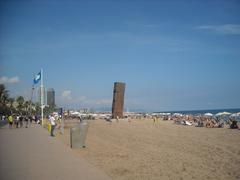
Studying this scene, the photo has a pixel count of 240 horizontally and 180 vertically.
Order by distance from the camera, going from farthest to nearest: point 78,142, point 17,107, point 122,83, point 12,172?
1. point 17,107
2. point 122,83
3. point 78,142
4. point 12,172

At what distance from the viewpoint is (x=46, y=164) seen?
873cm

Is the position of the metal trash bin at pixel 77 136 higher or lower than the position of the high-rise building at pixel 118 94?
lower

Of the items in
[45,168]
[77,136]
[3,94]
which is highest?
[3,94]

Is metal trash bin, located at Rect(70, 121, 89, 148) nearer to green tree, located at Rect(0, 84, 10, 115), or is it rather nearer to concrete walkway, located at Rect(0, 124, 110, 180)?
concrete walkway, located at Rect(0, 124, 110, 180)

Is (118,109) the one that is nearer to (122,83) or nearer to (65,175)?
(122,83)

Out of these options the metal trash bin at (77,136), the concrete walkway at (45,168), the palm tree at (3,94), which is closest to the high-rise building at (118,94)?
the palm tree at (3,94)

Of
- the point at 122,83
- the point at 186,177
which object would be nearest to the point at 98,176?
the point at 186,177

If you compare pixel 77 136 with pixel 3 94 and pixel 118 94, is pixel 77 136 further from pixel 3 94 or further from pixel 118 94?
pixel 3 94

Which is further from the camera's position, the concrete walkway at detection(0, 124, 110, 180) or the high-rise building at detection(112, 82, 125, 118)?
the high-rise building at detection(112, 82, 125, 118)

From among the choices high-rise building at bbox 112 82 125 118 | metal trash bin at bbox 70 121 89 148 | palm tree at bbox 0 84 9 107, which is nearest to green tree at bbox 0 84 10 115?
palm tree at bbox 0 84 9 107

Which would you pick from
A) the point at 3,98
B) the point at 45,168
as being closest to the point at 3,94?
the point at 3,98

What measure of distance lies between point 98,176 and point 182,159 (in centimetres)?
414

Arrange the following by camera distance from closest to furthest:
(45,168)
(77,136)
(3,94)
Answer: (45,168) → (77,136) → (3,94)

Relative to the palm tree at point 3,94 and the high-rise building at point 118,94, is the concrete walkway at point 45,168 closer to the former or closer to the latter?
the high-rise building at point 118,94
